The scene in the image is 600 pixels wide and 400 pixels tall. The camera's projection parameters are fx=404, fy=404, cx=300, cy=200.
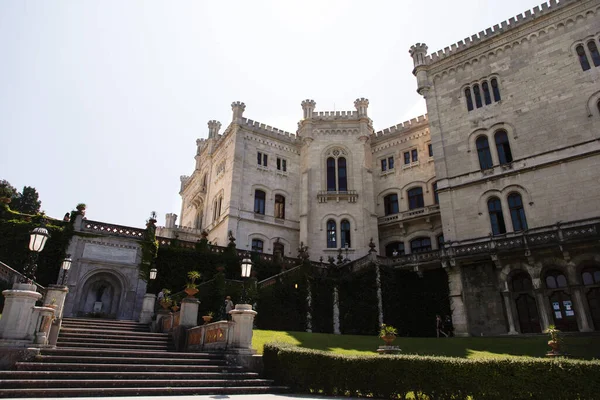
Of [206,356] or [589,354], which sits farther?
[589,354]

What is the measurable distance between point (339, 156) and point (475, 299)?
17908 mm

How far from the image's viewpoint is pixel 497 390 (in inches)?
358

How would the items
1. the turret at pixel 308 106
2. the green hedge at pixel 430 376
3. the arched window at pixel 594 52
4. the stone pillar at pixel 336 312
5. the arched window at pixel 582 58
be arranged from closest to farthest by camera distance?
the green hedge at pixel 430 376, the stone pillar at pixel 336 312, the arched window at pixel 594 52, the arched window at pixel 582 58, the turret at pixel 308 106

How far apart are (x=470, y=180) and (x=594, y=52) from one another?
1128 centimetres

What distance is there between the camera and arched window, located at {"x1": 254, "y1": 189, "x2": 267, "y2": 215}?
3706 centimetres

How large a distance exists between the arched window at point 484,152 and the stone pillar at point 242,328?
74.1ft

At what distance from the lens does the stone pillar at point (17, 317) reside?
10.9 metres

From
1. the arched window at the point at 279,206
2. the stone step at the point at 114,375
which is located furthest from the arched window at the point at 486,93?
the stone step at the point at 114,375

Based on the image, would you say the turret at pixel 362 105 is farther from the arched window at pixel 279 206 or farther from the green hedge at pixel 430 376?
the green hedge at pixel 430 376

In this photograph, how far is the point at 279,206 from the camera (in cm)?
3853

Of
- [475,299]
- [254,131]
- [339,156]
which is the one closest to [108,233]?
[254,131]

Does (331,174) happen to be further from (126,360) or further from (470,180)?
(126,360)

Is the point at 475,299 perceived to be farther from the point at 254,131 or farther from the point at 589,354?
the point at 254,131

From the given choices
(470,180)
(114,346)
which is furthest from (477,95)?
(114,346)
